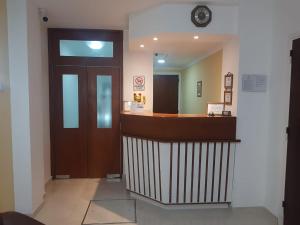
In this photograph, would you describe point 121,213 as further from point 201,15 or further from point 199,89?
point 199,89


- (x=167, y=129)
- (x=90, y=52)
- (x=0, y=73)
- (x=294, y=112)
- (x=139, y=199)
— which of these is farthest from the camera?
(x=90, y=52)

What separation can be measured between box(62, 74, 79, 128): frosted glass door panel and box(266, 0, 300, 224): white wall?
121 inches

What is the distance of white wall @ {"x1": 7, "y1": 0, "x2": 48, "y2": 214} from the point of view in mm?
2553

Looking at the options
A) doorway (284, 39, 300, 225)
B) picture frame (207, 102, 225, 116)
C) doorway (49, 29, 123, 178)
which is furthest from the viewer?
doorway (49, 29, 123, 178)

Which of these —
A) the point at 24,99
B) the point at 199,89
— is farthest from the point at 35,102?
the point at 199,89

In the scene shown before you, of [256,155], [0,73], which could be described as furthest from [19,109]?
[256,155]

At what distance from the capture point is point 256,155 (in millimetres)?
2957

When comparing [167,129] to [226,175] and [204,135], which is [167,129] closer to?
[204,135]

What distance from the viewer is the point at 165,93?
290 inches

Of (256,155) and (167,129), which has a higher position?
(167,129)

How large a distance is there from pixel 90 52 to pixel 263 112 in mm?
2935

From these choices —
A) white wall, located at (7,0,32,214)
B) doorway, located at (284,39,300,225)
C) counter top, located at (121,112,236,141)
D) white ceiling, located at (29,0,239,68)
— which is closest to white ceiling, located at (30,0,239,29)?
white ceiling, located at (29,0,239,68)

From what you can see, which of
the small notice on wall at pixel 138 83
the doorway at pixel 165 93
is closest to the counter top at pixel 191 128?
the small notice on wall at pixel 138 83

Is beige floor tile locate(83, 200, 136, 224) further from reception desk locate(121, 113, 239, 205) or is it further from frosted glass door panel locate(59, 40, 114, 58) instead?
frosted glass door panel locate(59, 40, 114, 58)
